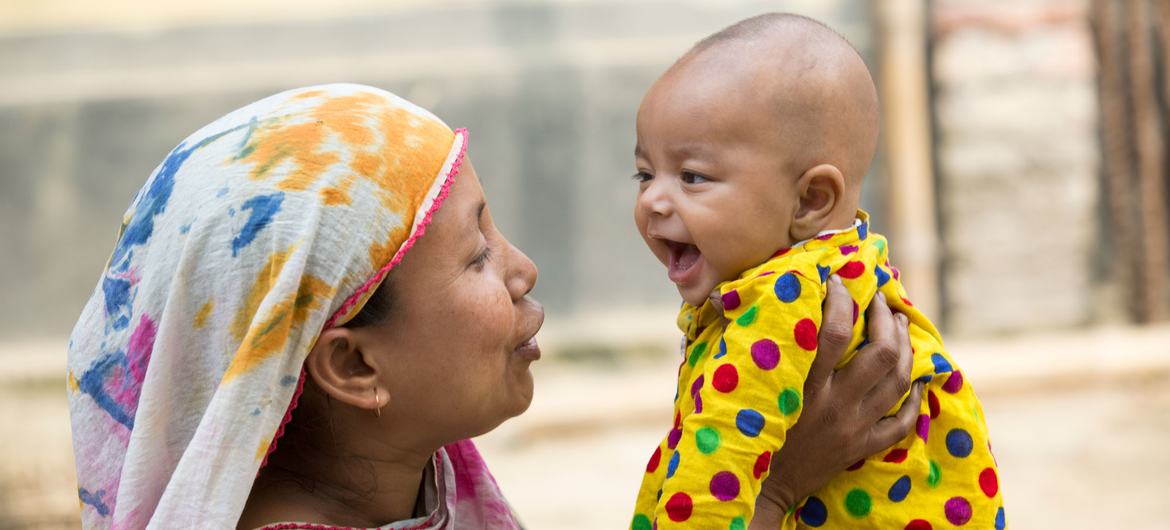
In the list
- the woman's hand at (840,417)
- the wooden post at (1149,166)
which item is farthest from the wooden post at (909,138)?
the woman's hand at (840,417)

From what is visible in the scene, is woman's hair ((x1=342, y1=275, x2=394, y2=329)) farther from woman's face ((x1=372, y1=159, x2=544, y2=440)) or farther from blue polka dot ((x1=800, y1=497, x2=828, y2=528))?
blue polka dot ((x1=800, y1=497, x2=828, y2=528))

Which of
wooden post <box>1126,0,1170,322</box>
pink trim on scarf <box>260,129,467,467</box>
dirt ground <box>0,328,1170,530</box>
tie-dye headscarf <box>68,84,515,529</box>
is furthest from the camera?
wooden post <box>1126,0,1170,322</box>

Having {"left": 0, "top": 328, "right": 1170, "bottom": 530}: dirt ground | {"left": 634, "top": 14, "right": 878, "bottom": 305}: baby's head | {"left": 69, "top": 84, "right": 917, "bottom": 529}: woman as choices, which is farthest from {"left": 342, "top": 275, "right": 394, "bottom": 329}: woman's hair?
{"left": 0, "top": 328, "right": 1170, "bottom": 530}: dirt ground

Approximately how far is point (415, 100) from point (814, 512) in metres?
5.78

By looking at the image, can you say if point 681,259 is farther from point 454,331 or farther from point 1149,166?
point 1149,166

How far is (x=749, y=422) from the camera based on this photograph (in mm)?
1988

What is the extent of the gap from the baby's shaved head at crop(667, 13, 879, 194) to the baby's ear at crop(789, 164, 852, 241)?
0.02 meters

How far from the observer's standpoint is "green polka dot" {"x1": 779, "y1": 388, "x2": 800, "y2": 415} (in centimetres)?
201

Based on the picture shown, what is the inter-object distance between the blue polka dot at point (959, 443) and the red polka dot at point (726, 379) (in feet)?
1.41

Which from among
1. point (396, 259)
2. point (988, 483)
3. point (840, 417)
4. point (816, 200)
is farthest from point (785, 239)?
point (396, 259)

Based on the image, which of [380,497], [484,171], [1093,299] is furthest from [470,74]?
[380,497]

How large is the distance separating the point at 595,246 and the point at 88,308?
A: 19.2 feet

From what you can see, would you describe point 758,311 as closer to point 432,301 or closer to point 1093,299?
point 432,301

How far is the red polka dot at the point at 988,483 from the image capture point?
217cm
